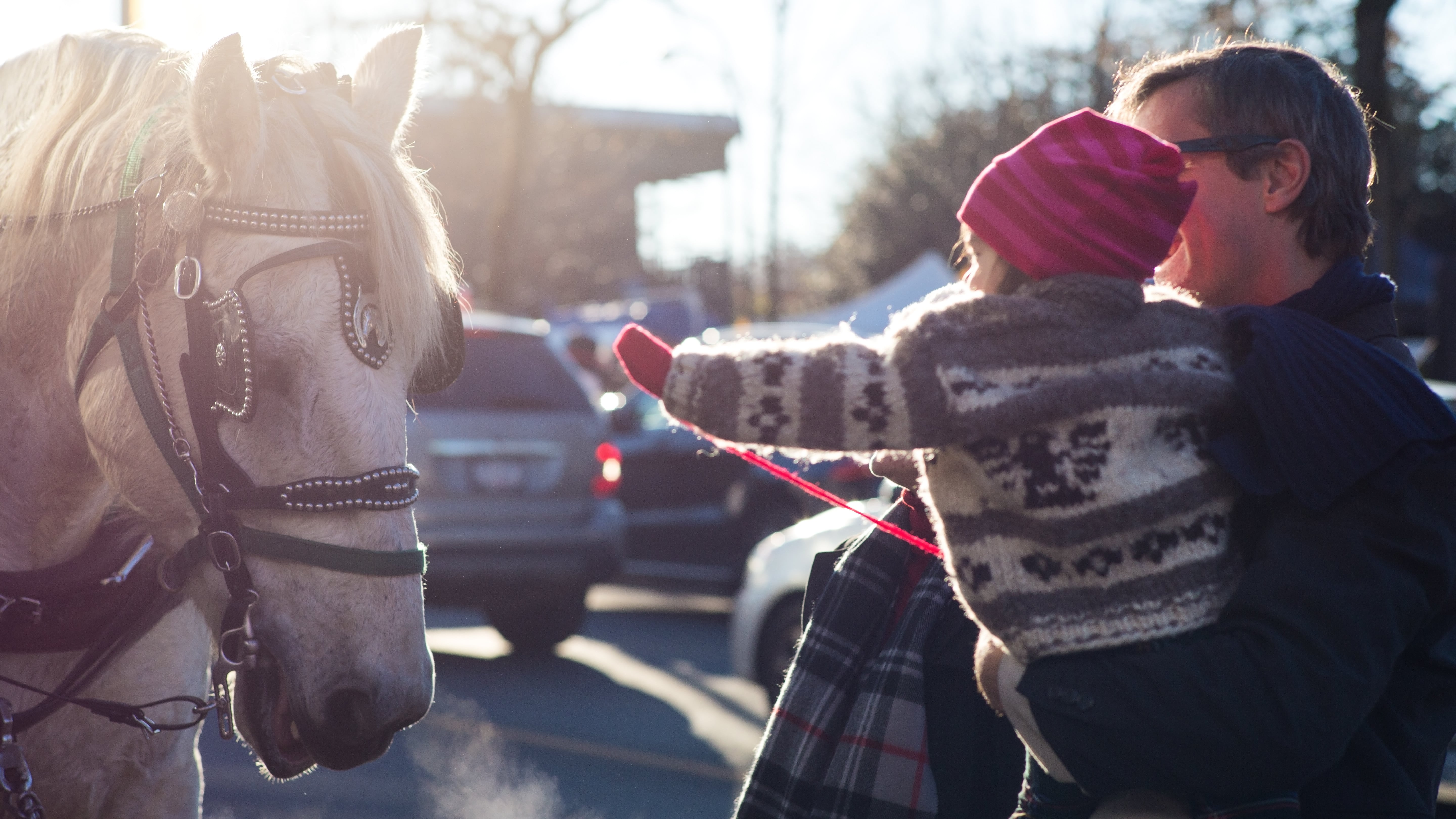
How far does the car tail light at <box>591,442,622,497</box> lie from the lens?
792cm

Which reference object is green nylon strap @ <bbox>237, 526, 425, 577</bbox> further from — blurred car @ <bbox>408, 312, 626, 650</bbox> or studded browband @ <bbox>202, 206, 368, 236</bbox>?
blurred car @ <bbox>408, 312, 626, 650</bbox>

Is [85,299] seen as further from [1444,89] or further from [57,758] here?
[1444,89]

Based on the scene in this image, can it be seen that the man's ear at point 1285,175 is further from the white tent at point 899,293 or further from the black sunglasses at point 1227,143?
the white tent at point 899,293

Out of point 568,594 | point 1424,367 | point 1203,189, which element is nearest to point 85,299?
point 1203,189

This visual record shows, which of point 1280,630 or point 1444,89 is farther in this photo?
point 1444,89

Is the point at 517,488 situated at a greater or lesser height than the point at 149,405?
lesser

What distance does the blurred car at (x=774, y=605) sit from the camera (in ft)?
20.2

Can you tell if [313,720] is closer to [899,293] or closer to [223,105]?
[223,105]

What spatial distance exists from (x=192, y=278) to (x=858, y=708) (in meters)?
1.23

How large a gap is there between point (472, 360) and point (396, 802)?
3.24 m

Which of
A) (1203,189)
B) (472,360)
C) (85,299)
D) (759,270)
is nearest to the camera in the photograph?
(1203,189)

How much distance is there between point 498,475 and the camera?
7484mm

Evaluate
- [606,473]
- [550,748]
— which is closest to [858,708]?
[550,748]

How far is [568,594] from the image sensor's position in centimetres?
799
